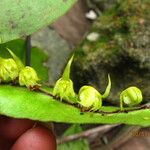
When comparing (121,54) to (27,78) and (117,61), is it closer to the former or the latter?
(117,61)

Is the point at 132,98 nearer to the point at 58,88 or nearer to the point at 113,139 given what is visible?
the point at 58,88

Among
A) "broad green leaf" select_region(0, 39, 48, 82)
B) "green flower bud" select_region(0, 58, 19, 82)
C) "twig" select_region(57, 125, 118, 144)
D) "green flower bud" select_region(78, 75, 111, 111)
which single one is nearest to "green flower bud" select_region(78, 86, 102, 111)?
"green flower bud" select_region(78, 75, 111, 111)

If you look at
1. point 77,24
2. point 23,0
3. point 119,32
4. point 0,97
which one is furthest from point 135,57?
point 0,97

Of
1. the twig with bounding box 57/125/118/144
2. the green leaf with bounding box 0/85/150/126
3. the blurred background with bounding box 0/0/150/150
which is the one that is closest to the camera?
the green leaf with bounding box 0/85/150/126

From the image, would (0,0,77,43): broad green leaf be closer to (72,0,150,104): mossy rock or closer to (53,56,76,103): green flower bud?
(53,56,76,103): green flower bud

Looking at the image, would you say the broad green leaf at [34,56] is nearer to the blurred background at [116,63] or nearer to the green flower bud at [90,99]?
the blurred background at [116,63]

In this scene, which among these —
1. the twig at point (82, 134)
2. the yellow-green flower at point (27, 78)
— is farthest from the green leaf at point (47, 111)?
the twig at point (82, 134)

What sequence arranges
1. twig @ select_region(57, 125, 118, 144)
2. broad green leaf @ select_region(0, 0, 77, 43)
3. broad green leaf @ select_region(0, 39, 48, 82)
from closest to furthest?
broad green leaf @ select_region(0, 0, 77, 43)
broad green leaf @ select_region(0, 39, 48, 82)
twig @ select_region(57, 125, 118, 144)
